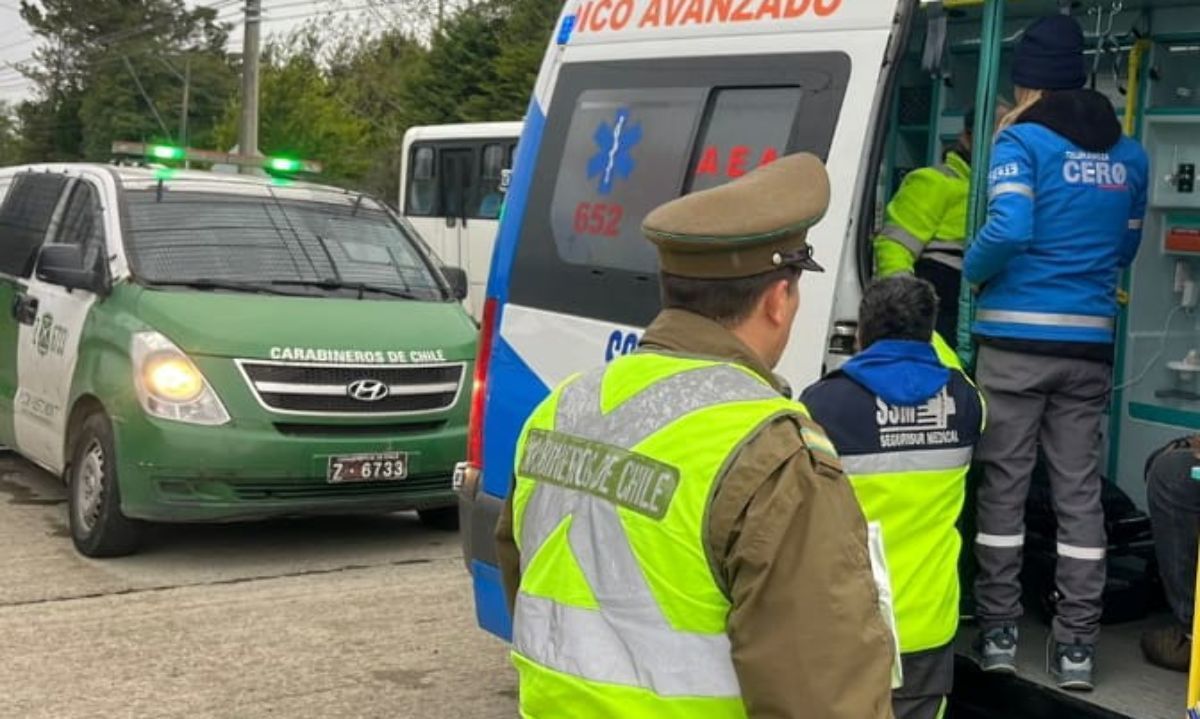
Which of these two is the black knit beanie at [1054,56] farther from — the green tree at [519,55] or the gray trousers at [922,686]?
the green tree at [519,55]

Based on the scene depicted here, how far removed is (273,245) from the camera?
7453 mm

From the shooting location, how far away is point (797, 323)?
3504mm

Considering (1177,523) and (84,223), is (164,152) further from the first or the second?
(1177,523)

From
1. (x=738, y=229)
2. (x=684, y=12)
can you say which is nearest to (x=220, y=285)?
(x=684, y=12)

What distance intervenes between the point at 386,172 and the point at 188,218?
1362 inches

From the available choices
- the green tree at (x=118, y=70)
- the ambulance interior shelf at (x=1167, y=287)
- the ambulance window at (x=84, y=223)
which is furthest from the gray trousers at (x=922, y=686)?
the green tree at (x=118, y=70)

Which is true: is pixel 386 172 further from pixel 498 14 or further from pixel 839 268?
pixel 839 268

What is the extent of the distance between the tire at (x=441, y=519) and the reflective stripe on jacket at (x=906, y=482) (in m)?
4.62

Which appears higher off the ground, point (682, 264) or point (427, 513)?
point (682, 264)

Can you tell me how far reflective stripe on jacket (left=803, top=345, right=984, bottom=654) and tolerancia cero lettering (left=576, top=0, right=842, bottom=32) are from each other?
986 millimetres

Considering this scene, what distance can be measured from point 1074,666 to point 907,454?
2.47 ft

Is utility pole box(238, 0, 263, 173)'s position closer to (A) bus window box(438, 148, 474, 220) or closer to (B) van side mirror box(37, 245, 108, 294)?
(A) bus window box(438, 148, 474, 220)

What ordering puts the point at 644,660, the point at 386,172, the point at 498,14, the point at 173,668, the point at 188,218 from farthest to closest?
1. the point at 386,172
2. the point at 498,14
3. the point at 188,218
4. the point at 173,668
5. the point at 644,660

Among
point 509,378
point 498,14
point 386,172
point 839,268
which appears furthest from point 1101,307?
point 386,172
